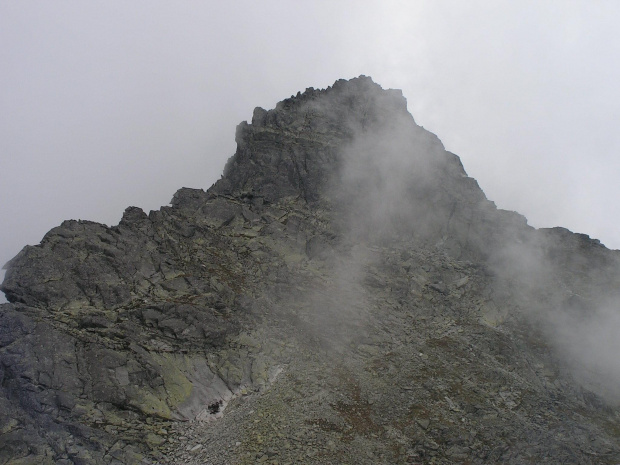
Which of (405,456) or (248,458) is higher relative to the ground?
(405,456)

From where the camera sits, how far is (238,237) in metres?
44.6

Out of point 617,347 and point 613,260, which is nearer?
point 617,347

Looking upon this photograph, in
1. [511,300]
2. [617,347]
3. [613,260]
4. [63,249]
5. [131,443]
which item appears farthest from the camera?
[613,260]

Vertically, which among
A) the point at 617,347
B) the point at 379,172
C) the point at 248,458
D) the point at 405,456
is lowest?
the point at 248,458

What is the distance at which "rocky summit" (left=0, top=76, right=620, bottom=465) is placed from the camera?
25938mm

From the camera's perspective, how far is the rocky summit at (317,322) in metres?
25.9

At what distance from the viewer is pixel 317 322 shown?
3759 centimetres

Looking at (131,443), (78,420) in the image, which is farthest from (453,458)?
(78,420)

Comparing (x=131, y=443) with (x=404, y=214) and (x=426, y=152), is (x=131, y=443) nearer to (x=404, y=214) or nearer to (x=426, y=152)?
(x=404, y=214)

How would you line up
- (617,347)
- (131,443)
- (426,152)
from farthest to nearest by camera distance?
1. (426,152)
2. (617,347)
3. (131,443)

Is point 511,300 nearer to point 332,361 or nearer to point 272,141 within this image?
point 332,361

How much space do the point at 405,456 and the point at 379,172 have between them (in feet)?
122

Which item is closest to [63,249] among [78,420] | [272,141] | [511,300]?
[78,420]

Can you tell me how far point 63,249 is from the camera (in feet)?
112
